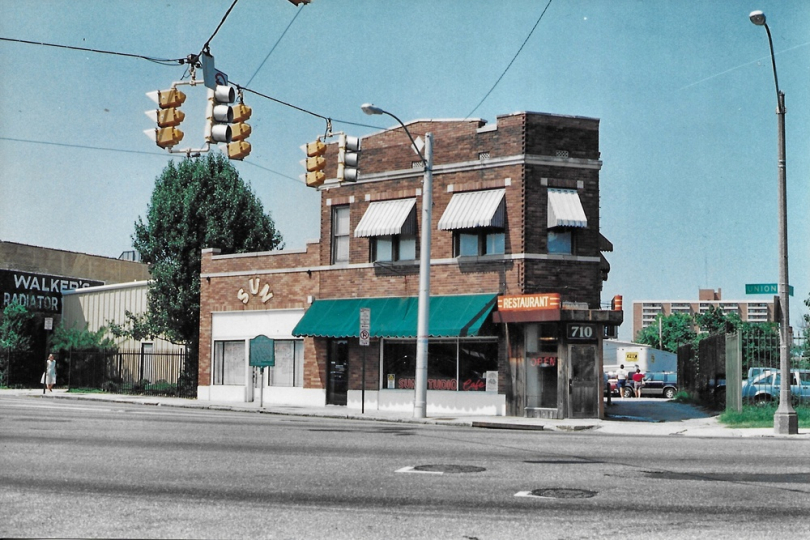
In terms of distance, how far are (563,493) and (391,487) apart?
195 centimetres

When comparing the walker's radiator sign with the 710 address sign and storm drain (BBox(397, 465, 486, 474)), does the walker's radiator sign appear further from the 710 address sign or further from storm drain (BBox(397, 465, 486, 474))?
storm drain (BBox(397, 465, 486, 474))

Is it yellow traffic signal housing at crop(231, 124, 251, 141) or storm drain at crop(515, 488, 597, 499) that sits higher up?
yellow traffic signal housing at crop(231, 124, 251, 141)

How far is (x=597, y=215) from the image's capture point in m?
28.2

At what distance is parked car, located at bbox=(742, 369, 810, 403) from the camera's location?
25859 millimetres

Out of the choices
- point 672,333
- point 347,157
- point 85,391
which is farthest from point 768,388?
point 672,333

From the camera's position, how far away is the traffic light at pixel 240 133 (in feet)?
55.2

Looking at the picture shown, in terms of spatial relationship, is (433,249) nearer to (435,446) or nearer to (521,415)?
(521,415)

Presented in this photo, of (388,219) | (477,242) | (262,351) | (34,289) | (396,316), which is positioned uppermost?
(388,219)

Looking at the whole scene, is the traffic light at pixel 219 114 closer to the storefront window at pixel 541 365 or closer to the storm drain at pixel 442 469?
the storm drain at pixel 442 469

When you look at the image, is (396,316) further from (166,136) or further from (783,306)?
(166,136)

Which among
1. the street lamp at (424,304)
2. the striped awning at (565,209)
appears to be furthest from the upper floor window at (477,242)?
the street lamp at (424,304)

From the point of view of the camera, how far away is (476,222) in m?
28.1

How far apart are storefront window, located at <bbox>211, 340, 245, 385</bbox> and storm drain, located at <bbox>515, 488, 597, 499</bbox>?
84.7 feet

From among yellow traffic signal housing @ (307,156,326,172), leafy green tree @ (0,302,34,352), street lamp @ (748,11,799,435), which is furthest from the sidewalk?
leafy green tree @ (0,302,34,352)
